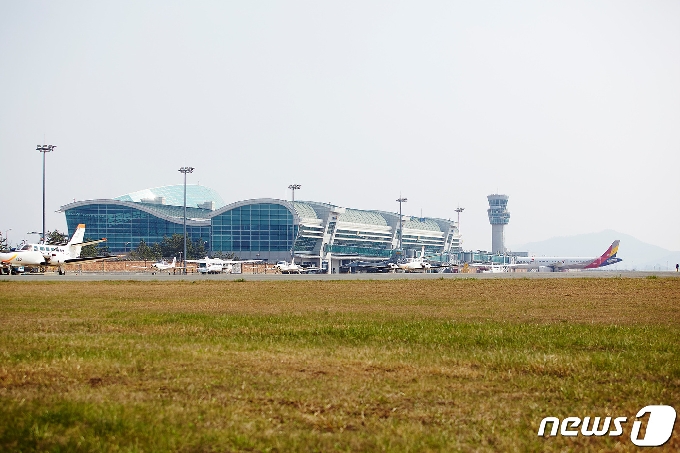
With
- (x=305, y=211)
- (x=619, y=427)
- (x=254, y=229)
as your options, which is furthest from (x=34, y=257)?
(x=305, y=211)

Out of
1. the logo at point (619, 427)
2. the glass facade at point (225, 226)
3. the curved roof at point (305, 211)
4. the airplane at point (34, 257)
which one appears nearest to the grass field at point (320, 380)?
the logo at point (619, 427)

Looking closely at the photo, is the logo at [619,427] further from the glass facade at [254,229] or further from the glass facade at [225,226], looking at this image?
the glass facade at [254,229]

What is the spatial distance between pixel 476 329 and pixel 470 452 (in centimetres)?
1194

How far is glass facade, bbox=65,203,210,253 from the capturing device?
605ft

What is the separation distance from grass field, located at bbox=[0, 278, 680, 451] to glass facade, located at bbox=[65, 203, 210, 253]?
167m

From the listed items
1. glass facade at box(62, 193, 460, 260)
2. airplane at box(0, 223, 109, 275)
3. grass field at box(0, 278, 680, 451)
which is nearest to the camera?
grass field at box(0, 278, 680, 451)

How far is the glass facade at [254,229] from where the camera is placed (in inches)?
7205

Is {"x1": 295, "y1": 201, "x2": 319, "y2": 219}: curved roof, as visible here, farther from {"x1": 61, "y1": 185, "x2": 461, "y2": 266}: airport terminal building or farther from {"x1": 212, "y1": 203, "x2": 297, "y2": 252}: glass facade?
{"x1": 212, "y1": 203, "x2": 297, "y2": 252}: glass facade

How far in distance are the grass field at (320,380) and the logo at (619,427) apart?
131 mm

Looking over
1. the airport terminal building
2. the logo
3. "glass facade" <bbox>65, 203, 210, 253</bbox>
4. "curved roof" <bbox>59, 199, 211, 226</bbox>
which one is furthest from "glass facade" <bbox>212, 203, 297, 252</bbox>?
the logo

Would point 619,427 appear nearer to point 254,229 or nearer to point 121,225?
point 254,229

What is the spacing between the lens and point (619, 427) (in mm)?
9242

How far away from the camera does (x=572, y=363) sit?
45.4 feet

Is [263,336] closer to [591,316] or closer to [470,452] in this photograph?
[470,452]
